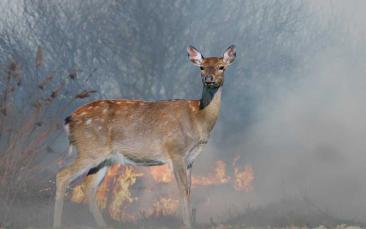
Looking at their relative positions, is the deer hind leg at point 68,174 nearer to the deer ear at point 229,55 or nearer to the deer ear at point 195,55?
the deer ear at point 195,55

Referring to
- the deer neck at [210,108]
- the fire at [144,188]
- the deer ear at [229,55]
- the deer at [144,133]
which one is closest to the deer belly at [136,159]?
the deer at [144,133]

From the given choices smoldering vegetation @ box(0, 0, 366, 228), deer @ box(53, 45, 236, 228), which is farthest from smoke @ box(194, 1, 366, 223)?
deer @ box(53, 45, 236, 228)

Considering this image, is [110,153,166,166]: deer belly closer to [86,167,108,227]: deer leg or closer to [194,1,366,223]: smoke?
[86,167,108,227]: deer leg

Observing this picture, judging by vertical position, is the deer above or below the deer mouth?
below

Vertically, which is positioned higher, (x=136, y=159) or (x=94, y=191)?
(x=136, y=159)

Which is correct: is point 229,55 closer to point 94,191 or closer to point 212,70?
point 212,70

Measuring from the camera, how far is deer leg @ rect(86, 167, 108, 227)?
12266 millimetres

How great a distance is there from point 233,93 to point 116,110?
2353 cm

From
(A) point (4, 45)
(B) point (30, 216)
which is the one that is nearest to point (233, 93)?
(A) point (4, 45)

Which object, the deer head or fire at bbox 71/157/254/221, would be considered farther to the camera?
fire at bbox 71/157/254/221

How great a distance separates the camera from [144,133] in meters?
12.5

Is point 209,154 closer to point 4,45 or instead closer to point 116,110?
point 4,45

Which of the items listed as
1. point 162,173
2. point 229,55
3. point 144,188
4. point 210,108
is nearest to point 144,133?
point 210,108

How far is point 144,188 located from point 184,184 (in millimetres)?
14060
